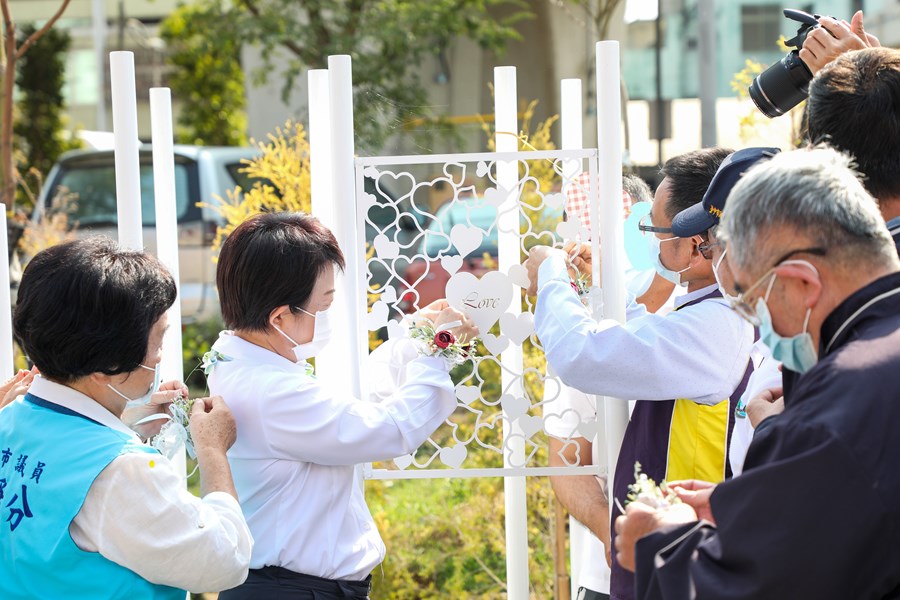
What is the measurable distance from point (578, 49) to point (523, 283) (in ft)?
27.3

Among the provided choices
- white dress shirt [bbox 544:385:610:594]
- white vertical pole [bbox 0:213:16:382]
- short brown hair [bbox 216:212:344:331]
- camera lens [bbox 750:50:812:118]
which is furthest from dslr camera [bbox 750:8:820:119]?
white vertical pole [bbox 0:213:16:382]

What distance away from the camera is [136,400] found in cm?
214

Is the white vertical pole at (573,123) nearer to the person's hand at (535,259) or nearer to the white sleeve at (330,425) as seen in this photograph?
the person's hand at (535,259)

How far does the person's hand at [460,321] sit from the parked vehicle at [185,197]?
3677 mm

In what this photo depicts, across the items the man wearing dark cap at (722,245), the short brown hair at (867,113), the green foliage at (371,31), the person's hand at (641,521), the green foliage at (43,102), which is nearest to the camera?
the person's hand at (641,521)

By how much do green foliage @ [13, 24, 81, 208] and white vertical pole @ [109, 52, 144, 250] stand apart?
38.0 ft

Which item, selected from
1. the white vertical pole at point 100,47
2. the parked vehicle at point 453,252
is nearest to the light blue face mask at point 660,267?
the parked vehicle at point 453,252

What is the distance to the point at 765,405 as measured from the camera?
204 cm

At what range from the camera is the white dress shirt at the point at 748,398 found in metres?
2.17

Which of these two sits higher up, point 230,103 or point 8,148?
point 230,103

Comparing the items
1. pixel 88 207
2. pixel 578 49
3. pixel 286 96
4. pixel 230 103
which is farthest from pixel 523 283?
pixel 230 103

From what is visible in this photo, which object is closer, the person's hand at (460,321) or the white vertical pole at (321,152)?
the person's hand at (460,321)

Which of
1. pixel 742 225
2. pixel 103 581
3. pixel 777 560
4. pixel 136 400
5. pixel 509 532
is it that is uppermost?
pixel 742 225

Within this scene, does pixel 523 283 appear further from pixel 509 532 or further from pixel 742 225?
pixel 742 225
